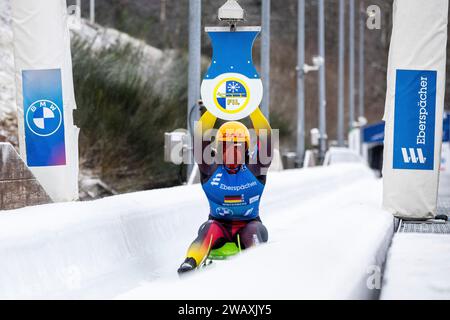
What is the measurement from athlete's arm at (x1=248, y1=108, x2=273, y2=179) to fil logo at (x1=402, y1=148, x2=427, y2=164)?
2158 millimetres

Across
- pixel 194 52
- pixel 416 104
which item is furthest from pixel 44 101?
pixel 194 52

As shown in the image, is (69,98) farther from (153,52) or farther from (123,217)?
(153,52)

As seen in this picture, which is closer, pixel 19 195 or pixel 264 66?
pixel 19 195

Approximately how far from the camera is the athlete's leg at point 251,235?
21.7ft

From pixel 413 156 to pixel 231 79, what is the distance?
2427 mm

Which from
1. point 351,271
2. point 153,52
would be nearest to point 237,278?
point 351,271

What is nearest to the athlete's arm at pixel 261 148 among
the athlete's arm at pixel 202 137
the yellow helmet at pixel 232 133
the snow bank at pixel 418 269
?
the yellow helmet at pixel 232 133

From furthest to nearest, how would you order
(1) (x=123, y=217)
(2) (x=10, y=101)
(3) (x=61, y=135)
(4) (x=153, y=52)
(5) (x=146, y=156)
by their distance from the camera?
(4) (x=153, y=52), (5) (x=146, y=156), (2) (x=10, y=101), (3) (x=61, y=135), (1) (x=123, y=217)

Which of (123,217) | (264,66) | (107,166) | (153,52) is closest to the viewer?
(123,217)

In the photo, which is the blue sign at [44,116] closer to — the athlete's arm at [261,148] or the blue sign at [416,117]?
the athlete's arm at [261,148]

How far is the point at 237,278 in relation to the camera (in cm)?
377

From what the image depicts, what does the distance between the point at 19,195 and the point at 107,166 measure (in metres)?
8.25

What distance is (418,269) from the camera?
466 cm

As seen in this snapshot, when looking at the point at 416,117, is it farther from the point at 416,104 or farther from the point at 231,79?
the point at 231,79
